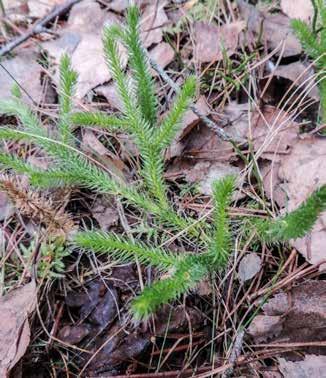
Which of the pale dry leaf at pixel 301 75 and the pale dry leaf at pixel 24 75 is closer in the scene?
the pale dry leaf at pixel 301 75

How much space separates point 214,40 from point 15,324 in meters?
1.68

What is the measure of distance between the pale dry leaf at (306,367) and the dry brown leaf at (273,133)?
831 millimetres

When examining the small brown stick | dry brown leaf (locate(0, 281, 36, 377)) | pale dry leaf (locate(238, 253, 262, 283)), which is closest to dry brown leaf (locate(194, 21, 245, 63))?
the small brown stick

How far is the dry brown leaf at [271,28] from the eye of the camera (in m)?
2.28

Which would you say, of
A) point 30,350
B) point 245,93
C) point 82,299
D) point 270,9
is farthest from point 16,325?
point 270,9

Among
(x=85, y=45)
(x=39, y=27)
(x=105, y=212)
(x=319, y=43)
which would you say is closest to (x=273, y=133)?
(x=319, y=43)

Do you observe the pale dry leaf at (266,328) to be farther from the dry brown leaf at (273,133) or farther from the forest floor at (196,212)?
the dry brown leaf at (273,133)

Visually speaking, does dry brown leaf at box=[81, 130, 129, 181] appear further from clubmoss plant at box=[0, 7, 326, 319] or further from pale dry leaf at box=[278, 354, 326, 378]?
pale dry leaf at box=[278, 354, 326, 378]

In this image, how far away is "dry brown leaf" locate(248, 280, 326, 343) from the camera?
160 centimetres

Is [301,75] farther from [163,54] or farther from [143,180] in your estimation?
[143,180]

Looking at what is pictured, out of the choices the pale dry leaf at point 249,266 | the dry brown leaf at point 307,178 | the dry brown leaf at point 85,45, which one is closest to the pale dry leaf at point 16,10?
the dry brown leaf at point 85,45

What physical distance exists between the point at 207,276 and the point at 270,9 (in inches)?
63.1

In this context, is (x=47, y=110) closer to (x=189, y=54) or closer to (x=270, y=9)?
(x=189, y=54)

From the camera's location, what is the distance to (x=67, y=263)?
1.83m
